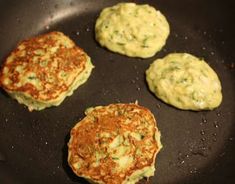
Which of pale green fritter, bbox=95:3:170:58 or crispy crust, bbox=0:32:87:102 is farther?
pale green fritter, bbox=95:3:170:58

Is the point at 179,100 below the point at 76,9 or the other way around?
below

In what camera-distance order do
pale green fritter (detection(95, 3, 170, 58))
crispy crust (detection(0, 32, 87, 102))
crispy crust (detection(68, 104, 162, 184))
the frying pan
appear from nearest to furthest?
crispy crust (detection(68, 104, 162, 184)), the frying pan, crispy crust (detection(0, 32, 87, 102)), pale green fritter (detection(95, 3, 170, 58))

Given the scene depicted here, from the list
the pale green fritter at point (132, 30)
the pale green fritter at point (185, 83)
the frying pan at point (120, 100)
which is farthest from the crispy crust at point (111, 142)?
the pale green fritter at point (132, 30)

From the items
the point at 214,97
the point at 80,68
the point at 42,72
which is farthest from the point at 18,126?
the point at 214,97

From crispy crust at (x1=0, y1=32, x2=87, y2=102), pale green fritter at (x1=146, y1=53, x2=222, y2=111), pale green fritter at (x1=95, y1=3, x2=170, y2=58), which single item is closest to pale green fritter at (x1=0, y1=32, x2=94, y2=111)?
crispy crust at (x1=0, y1=32, x2=87, y2=102)

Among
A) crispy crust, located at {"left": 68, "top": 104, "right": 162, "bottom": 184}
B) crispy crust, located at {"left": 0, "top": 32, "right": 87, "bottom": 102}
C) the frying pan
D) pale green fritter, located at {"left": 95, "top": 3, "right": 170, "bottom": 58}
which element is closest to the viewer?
crispy crust, located at {"left": 68, "top": 104, "right": 162, "bottom": 184}

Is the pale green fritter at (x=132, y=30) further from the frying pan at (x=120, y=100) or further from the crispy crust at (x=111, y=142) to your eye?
the crispy crust at (x=111, y=142)

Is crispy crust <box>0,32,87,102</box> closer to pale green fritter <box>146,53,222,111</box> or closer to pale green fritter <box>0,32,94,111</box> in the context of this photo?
pale green fritter <box>0,32,94,111</box>

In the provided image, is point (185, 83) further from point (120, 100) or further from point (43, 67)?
point (43, 67)

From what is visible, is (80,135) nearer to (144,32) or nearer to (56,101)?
(56,101)
